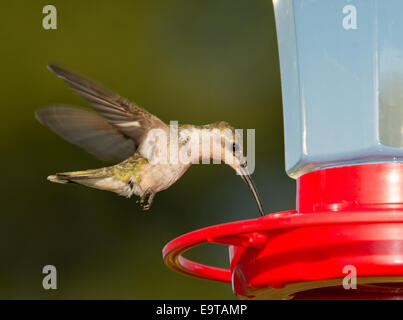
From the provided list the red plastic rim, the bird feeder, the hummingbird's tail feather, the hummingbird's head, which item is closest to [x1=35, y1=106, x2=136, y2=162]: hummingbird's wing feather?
the hummingbird's tail feather

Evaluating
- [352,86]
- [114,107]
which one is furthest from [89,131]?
[352,86]

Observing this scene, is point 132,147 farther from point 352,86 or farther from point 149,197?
point 352,86

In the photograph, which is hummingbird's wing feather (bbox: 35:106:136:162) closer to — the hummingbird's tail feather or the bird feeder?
the hummingbird's tail feather

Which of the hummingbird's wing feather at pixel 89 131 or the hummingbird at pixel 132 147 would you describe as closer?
the hummingbird's wing feather at pixel 89 131

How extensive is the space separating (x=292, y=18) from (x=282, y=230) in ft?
4.03

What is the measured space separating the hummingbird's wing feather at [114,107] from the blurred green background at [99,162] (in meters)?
1.30

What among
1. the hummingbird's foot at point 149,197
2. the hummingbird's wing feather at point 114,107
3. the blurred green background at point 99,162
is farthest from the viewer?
the blurred green background at point 99,162

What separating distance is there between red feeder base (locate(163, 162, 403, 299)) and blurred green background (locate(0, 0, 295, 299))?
2420mm

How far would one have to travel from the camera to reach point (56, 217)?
16.7ft

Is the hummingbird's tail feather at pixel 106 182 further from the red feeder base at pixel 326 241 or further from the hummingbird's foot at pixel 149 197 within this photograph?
the red feeder base at pixel 326 241

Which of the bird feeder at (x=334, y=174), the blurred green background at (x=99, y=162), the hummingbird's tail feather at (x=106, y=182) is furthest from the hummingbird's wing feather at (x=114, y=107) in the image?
the blurred green background at (x=99, y=162)

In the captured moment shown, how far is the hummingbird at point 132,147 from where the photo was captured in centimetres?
315
